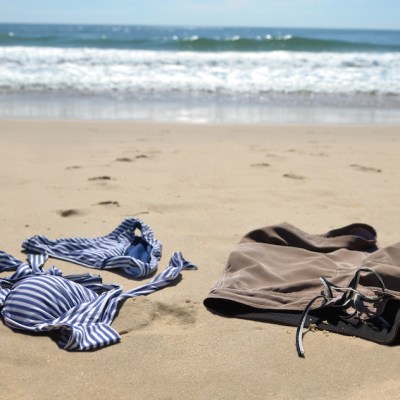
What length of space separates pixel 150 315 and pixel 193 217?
1.46 metres

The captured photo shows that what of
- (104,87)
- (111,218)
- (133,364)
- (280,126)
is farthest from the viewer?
(104,87)

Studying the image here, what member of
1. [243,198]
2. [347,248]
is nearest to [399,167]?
[243,198]

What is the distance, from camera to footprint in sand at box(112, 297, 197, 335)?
264 centimetres

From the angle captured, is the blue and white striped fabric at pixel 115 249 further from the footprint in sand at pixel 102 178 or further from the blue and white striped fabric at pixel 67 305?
the footprint in sand at pixel 102 178

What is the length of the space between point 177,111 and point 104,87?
3.12m

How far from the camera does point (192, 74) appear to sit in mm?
14547

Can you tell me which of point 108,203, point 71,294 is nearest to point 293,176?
point 108,203

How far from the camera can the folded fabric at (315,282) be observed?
2.62 meters

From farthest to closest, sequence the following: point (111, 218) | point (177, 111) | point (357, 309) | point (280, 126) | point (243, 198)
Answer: point (177, 111), point (280, 126), point (243, 198), point (111, 218), point (357, 309)

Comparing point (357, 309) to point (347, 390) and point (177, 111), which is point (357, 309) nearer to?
point (347, 390)

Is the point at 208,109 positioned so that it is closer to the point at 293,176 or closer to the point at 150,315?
the point at 293,176

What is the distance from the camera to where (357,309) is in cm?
263

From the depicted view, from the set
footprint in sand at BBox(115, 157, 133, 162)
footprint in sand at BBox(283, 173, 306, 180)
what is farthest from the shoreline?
footprint in sand at BBox(283, 173, 306, 180)

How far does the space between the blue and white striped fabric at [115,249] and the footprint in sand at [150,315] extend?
0.39m
